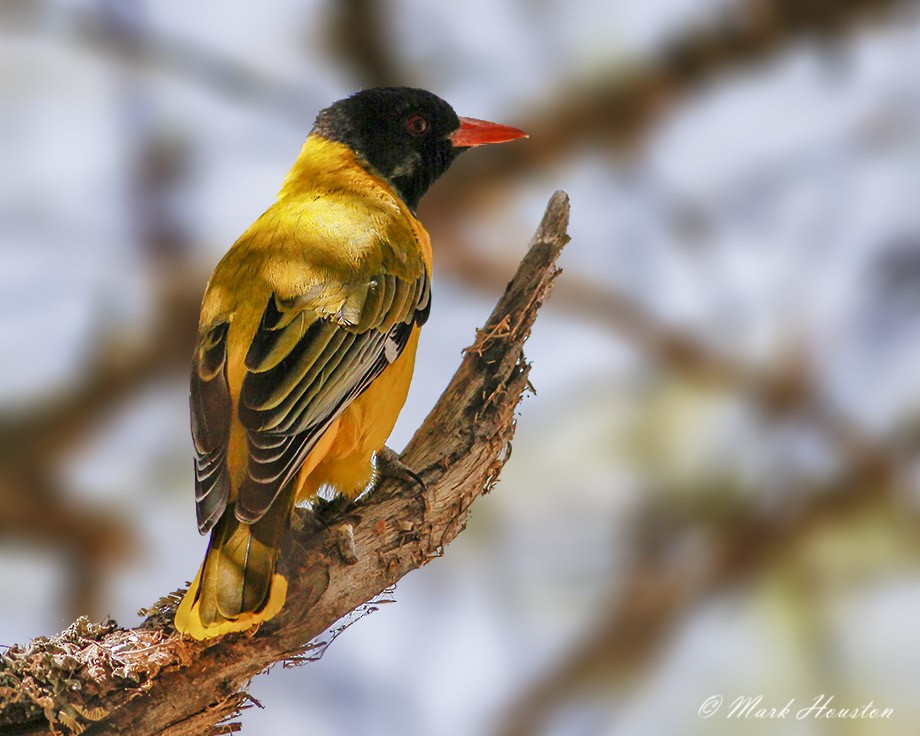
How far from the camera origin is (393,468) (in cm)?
356

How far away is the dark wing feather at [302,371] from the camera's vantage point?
10.1ft

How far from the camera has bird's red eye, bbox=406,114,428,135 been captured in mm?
4832

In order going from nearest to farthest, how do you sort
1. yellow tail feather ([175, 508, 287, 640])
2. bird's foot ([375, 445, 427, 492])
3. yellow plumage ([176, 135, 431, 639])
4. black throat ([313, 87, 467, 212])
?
yellow tail feather ([175, 508, 287, 640]) → yellow plumage ([176, 135, 431, 639]) → bird's foot ([375, 445, 427, 492]) → black throat ([313, 87, 467, 212])

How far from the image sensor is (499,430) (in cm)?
362

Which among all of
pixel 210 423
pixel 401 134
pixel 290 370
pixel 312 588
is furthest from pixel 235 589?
pixel 401 134

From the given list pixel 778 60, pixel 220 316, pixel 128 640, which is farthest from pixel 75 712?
pixel 778 60

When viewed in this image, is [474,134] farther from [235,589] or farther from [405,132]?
[235,589]

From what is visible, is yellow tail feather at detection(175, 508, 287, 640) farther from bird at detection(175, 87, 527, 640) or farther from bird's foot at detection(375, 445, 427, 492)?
bird's foot at detection(375, 445, 427, 492)

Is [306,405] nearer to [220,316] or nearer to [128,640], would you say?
[220,316]

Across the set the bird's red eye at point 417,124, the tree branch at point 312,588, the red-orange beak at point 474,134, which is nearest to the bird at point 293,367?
the tree branch at point 312,588

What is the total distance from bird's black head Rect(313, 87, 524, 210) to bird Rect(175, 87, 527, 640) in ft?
0.52

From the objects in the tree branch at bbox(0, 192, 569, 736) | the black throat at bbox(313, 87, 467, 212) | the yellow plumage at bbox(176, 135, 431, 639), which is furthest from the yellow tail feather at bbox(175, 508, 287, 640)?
the black throat at bbox(313, 87, 467, 212)

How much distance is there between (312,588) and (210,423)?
0.56m

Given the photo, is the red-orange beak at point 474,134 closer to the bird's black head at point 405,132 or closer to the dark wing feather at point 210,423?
the bird's black head at point 405,132
